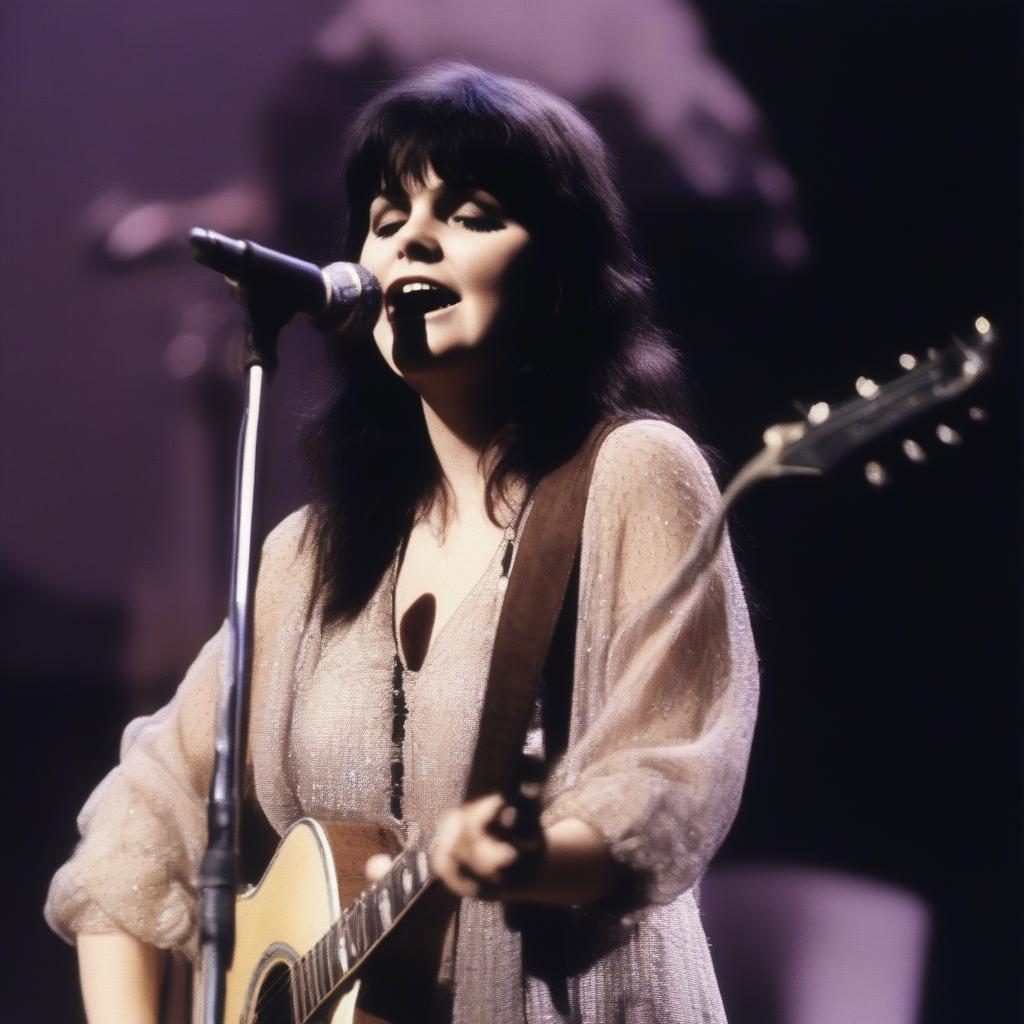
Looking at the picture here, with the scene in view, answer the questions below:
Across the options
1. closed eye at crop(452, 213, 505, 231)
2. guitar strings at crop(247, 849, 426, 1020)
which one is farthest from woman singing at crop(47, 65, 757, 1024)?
guitar strings at crop(247, 849, 426, 1020)

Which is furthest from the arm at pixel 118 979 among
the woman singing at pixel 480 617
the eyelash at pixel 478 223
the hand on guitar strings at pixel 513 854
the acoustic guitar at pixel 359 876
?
the eyelash at pixel 478 223

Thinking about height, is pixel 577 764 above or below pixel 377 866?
above

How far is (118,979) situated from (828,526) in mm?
1222

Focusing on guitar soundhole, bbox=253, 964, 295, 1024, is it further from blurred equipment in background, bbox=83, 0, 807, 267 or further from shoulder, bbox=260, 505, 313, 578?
blurred equipment in background, bbox=83, 0, 807, 267

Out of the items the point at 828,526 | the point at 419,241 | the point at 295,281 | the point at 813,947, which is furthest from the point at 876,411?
the point at 813,947

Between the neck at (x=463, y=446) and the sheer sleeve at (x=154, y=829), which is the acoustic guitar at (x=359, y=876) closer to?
the sheer sleeve at (x=154, y=829)

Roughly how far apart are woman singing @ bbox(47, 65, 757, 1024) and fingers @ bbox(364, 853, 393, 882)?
0.06 m

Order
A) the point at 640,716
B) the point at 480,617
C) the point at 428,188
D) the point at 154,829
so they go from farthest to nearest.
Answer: the point at 154,829 < the point at 428,188 < the point at 480,617 < the point at 640,716

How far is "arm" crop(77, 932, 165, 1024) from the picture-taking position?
160 centimetres

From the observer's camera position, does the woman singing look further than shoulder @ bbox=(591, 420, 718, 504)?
No

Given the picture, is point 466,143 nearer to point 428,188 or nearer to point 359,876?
point 428,188

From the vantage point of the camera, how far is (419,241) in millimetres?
1509

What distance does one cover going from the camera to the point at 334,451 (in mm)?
1849

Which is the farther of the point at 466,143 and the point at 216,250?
the point at 466,143
